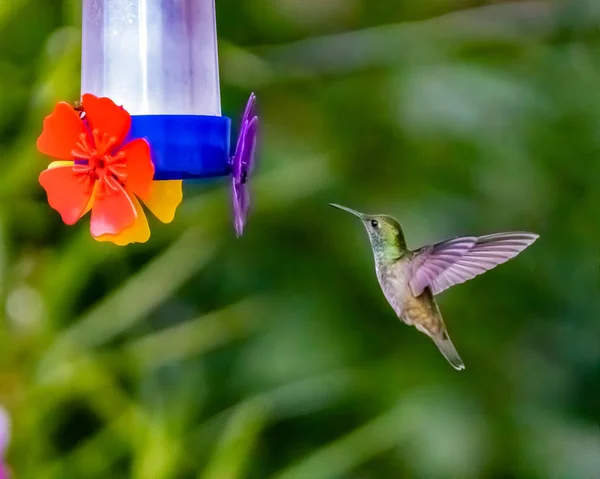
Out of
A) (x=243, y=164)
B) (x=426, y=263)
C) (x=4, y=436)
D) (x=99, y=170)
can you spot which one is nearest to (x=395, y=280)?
(x=426, y=263)

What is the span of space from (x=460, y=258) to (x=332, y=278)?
89cm

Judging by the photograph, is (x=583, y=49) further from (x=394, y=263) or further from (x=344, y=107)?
(x=394, y=263)

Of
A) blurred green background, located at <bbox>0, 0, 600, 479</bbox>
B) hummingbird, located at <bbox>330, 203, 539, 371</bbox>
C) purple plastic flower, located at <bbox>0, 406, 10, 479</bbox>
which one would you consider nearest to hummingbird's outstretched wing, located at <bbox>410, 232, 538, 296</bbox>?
hummingbird, located at <bbox>330, 203, 539, 371</bbox>

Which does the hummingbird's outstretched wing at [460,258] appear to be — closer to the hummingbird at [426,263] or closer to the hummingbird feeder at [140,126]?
the hummingbird at [426,263]

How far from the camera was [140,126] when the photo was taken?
0.68m

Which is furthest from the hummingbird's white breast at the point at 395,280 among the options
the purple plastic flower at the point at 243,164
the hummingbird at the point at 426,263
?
the purple plastic flower at the point at 243,164

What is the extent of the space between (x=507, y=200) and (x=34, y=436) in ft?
3.16

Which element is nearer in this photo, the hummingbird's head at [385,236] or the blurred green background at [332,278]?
the hummingbird's head at [385,236]

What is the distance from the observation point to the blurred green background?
1.44m

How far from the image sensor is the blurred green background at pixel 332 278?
1444mm

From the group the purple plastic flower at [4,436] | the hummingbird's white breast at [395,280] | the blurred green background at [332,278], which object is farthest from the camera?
the blurred green background at [332,278]

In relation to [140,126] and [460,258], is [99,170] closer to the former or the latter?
[140,126]

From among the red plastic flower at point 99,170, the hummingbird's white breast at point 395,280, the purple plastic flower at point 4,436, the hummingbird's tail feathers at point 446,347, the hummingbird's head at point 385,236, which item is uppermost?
the red plastic flower at point 99,170

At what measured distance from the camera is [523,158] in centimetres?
151
